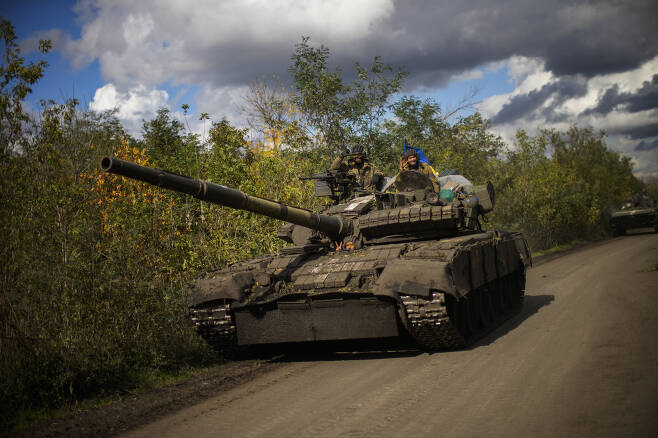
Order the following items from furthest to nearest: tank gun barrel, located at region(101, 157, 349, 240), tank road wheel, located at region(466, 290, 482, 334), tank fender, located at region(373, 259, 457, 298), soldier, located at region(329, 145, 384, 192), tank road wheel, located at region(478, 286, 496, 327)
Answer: soldier, located at region(329, 145, 384, 192) → tank road wheel, located at region(478, 286, 496, 327) → tank road wheel, located at region(466, 290, 482, 334) → tank fender, located at region(373, 259, 457, 298) → tank gun barrel, located at region(101, 157, 349, 240)

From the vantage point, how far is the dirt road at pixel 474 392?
4.82 metres

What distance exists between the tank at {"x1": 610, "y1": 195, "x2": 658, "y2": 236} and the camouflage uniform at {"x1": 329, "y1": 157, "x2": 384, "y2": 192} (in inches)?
1045

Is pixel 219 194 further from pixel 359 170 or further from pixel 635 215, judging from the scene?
Result: pixel 635 215

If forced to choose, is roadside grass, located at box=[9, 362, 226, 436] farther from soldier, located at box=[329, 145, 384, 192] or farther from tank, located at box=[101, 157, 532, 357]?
soldier, located at box=[329, 145, 384, 192]

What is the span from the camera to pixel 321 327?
7.66m

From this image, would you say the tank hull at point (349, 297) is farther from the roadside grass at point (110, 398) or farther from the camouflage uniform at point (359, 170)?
the camouflage uniform at point (359, 170)

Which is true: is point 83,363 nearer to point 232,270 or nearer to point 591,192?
point 232,270

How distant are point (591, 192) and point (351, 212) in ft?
104

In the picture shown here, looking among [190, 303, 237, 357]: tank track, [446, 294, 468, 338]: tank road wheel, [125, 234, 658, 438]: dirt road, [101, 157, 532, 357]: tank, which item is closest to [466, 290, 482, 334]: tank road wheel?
[101, 157, 532, 357]: tank

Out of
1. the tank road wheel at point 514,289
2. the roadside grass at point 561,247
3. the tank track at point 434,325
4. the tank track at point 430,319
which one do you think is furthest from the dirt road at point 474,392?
the roadside grass at point 561,247

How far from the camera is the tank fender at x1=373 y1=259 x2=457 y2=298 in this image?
22.9ft

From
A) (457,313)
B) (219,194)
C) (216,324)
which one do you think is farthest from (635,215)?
(219,194)

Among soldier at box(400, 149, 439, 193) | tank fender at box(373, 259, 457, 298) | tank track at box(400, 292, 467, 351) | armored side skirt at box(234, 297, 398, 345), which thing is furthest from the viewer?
soldier at box(400, 149, 439, 193)

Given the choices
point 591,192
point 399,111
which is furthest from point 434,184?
point 591,192
